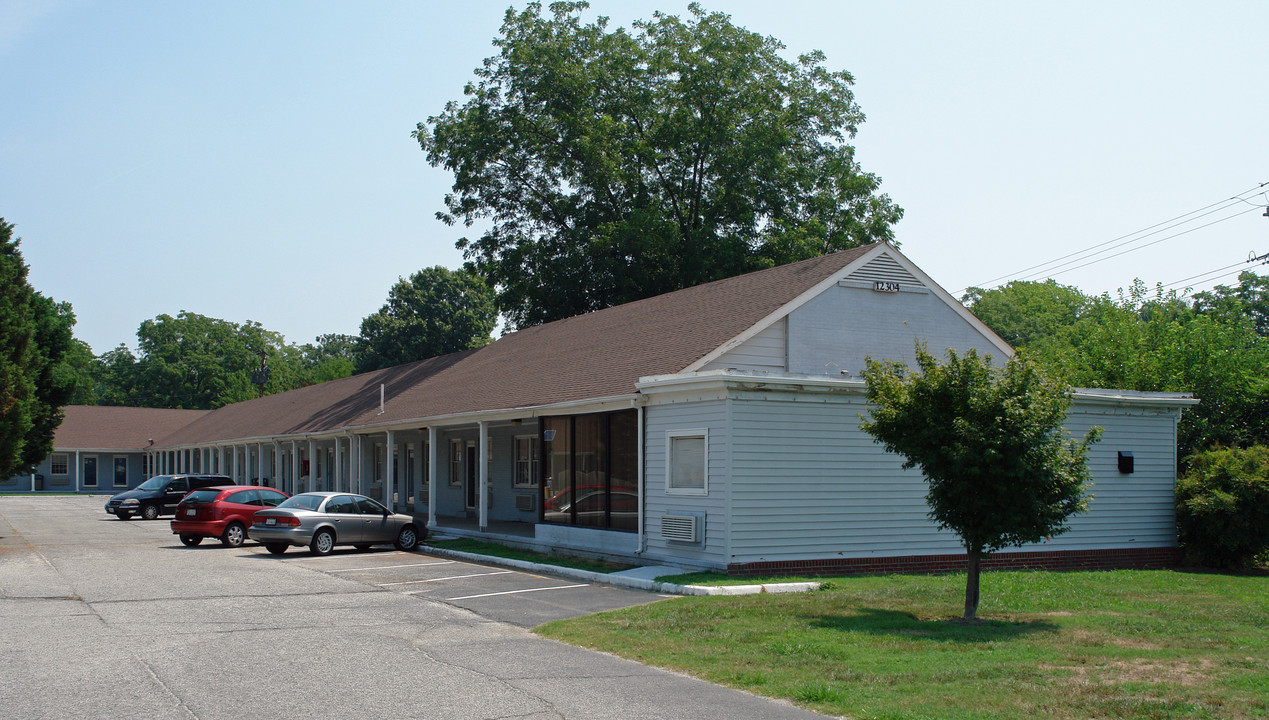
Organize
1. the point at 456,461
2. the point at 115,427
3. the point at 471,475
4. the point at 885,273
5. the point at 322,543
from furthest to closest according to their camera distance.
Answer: the point at 115,427
the point at 456,461
the point at 471,475
the point at 322,543
the point at 885,273

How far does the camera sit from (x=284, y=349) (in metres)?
130

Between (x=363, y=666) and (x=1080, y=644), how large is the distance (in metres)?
7.45

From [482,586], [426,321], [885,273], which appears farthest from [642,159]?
[426,321]

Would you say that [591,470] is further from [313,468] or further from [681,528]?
[313,468]

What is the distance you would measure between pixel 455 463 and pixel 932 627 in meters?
23.1

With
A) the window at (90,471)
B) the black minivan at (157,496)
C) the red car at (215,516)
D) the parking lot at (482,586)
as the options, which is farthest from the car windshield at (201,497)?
the window at (90,471)

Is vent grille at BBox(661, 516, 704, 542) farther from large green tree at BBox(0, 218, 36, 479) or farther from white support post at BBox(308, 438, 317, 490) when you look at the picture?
white support post at BBox(308, 438, 317, 490)

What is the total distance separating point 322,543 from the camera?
73.2ft

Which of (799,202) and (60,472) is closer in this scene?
(799,202)

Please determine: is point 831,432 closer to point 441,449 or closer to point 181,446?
point 441,449

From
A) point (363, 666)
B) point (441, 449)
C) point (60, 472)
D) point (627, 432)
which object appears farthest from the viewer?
point (60, 472)

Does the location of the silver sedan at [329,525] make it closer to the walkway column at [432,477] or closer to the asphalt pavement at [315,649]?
the walkway column at [432,477]

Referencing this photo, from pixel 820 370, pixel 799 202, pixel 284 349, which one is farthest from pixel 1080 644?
pixel 284 349

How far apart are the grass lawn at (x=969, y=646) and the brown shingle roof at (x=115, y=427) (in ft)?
208
